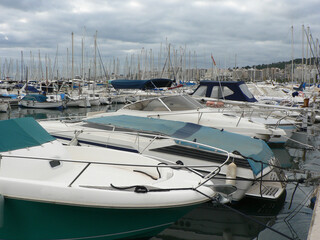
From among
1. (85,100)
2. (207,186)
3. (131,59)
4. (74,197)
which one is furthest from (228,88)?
(131,59)

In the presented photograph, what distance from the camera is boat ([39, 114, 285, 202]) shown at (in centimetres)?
702

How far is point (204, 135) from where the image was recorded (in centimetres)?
852

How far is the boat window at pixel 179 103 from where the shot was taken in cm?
1223

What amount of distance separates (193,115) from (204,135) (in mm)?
3345

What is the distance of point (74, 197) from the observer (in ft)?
15.2

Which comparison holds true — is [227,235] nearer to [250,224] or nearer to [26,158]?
[250,224]

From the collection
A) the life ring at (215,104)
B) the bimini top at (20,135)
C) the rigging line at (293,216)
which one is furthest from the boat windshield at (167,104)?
the bimini top at (20,135)

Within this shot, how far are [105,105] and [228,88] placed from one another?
2431cm

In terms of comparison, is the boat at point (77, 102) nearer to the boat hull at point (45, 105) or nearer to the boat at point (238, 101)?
the boat hull at point (45, 105)

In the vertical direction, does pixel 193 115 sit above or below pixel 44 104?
above

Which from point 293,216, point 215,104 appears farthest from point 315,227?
point 215,104

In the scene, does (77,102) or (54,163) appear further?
(77,102)

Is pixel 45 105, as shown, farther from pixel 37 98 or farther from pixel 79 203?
Result: pixel 79 203

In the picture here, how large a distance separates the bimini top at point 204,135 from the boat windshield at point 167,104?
2705mm
